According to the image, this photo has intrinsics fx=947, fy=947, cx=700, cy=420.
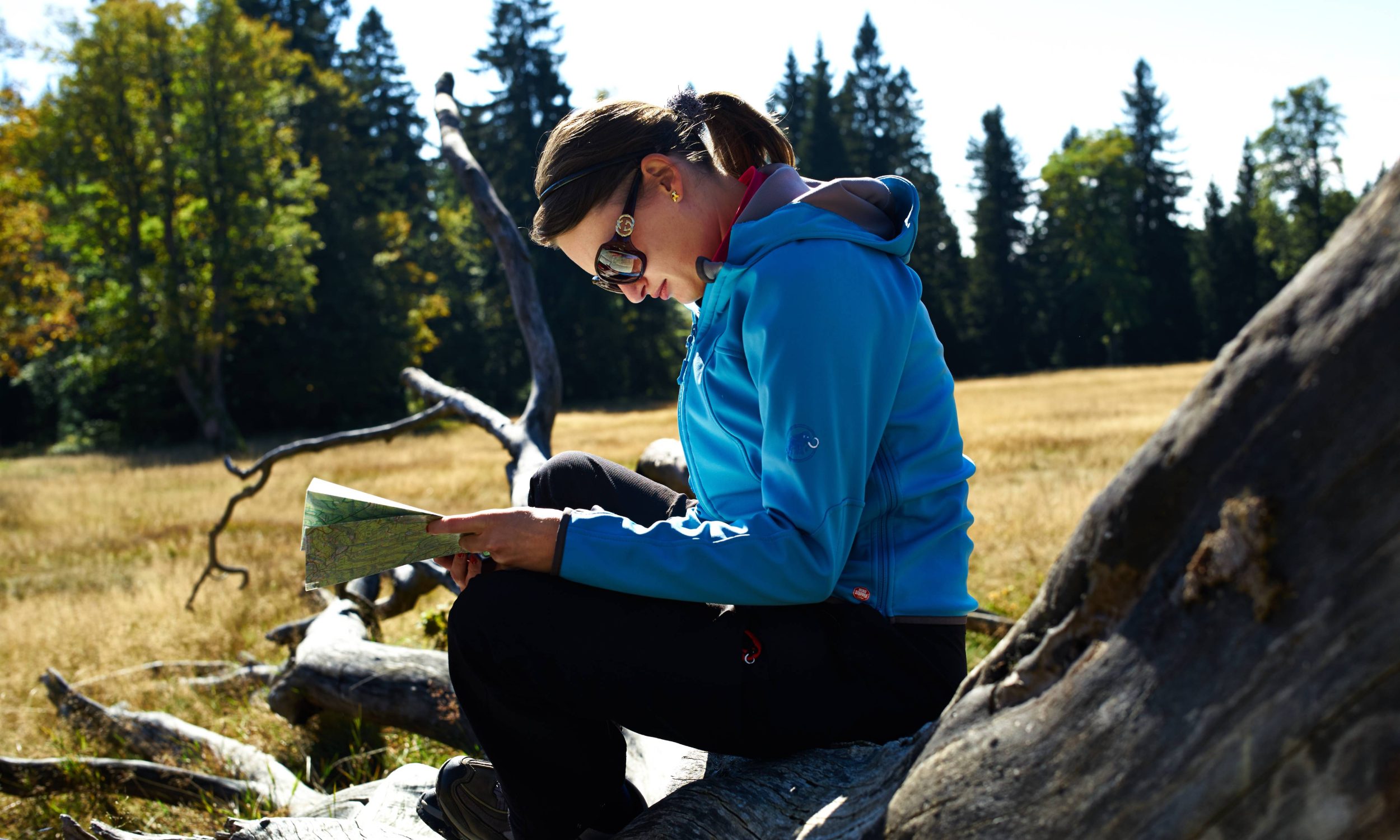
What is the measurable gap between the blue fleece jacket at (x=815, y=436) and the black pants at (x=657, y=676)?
83mm

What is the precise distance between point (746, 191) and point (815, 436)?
70cm

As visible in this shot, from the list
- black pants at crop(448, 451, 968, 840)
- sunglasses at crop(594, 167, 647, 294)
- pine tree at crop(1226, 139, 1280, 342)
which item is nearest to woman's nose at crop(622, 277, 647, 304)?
sunglasses at crop(594, 167, 647, 294)

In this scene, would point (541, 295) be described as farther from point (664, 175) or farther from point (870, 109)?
point (664, 175)

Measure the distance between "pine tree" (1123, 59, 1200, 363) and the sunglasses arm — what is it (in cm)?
5711

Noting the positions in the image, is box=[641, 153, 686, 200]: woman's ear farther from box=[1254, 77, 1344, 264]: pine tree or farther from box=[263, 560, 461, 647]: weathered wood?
box=[1254, 77, 1344, 264]: pine tree

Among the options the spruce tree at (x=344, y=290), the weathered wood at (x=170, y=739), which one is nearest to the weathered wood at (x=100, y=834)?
the weathered wood at (x=170, y=739)

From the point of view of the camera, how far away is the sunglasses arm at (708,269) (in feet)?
6.66

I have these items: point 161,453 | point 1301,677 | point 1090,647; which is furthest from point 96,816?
point 161,453

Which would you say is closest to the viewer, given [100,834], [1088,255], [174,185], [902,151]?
[100,834]

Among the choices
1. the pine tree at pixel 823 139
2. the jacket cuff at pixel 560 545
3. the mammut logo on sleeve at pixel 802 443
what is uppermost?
the pine tree at pixel 823 139

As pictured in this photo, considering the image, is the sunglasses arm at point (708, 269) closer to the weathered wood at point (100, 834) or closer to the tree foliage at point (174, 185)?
the weathered wood at point (100, 834)

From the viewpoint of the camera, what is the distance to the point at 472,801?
2.22 meters

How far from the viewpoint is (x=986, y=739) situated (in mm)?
1313

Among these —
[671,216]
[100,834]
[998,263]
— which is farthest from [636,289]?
[998,263]
